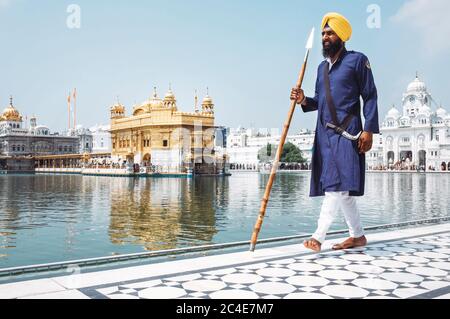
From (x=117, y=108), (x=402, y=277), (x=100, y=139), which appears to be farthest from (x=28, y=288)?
(x=100, y=139)

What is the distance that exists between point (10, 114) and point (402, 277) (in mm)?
77607

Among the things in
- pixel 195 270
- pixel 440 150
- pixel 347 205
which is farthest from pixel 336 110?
pixel 440 150

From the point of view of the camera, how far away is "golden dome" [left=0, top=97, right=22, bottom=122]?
240 feet

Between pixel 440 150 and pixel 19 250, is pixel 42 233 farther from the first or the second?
pixel 440 150

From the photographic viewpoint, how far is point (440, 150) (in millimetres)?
65938

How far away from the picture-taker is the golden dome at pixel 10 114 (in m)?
73.2

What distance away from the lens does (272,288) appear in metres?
3.38

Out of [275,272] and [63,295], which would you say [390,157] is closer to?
[275,272]

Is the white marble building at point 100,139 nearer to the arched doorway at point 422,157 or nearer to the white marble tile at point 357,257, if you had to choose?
the arched doorway at point 422,157

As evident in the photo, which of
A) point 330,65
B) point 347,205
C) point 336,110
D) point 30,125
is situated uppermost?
point 30,125

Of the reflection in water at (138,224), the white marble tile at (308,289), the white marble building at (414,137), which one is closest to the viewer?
the white marble tile at (308,289)

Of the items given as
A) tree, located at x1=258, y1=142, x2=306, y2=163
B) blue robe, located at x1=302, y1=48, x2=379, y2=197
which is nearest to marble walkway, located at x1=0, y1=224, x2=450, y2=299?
blue robe, located at x1=302, y1=48, x2=379, y2=197

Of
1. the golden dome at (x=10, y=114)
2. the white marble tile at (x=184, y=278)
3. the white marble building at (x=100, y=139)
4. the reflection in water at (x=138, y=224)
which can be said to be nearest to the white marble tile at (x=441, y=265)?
the white marble tile at (x=184, y=278)
